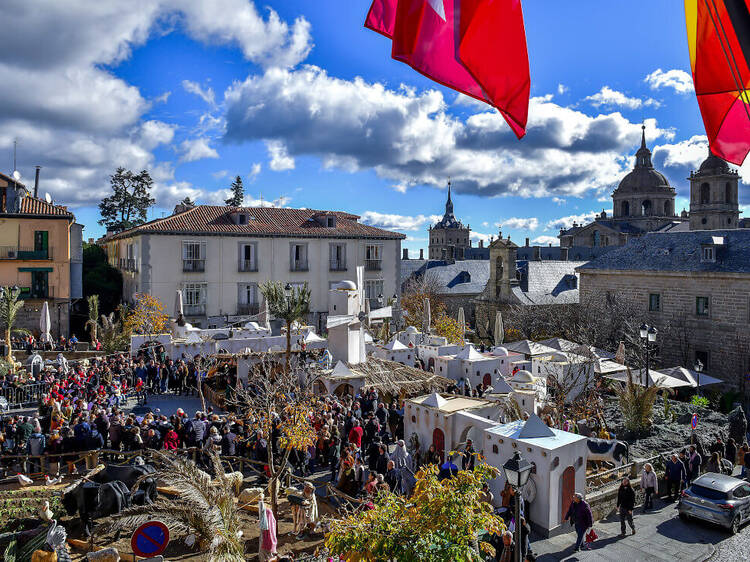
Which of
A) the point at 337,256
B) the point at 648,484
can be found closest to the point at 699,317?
the point at 648,484

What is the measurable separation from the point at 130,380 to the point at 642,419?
59.4 ft

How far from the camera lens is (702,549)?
1188 centimetres

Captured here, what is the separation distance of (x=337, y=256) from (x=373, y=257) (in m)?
2.93

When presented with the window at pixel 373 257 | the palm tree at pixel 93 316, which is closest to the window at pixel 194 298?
the palm tree at pixel 93 316

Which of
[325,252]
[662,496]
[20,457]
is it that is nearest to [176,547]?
[20,457]

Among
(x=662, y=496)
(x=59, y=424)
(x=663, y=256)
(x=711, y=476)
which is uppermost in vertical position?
(x=663, y=256)

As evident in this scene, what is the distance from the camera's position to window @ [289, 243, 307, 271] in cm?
4016

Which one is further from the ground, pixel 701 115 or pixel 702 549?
pixel 701 115

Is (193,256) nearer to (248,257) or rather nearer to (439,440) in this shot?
(248,257)

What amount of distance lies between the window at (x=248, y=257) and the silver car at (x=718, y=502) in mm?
30103

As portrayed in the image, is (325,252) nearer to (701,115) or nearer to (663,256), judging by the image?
(663,256)

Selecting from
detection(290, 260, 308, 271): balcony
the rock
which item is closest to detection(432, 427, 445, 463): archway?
the rock

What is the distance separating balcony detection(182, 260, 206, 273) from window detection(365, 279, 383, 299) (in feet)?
39.3

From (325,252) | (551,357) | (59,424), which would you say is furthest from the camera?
(325,252)
